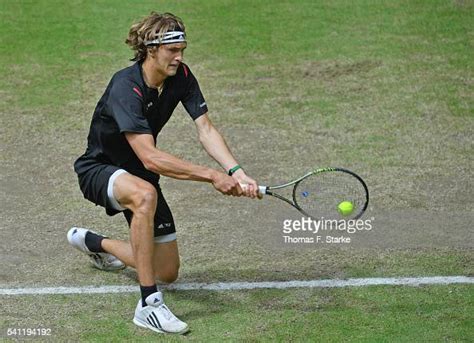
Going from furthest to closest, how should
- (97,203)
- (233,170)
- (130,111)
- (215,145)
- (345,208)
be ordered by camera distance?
(345,208)
(215,145)
(97,203)
(233,170)
(130,111)

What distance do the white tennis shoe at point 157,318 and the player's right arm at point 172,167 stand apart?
3.03 feet

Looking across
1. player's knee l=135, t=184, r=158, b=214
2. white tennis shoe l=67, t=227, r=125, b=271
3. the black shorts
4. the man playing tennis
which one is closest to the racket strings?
the man playing tennis

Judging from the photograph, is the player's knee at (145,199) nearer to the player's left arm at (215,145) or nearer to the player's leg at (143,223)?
the player's leg at (143,223)

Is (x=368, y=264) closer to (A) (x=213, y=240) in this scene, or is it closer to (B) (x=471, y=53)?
(A) (x=213, y=240)

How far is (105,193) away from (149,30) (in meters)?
1.30

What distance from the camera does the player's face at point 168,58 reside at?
27.9 feet

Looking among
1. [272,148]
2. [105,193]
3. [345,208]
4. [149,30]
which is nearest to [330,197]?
[345,208]

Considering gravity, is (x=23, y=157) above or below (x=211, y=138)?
below

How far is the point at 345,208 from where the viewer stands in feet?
30.4

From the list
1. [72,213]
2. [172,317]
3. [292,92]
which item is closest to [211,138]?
[172,317]

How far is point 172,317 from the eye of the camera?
825 cm

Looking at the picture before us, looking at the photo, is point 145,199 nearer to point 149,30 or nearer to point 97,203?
point 97,203

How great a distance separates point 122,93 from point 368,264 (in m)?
2.65

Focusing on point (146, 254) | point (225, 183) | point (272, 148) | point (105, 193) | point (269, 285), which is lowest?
point (269, 285)
